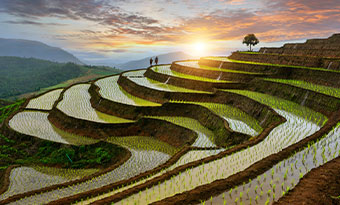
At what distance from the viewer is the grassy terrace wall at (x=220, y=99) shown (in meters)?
13.3

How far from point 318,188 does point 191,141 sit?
7.99m

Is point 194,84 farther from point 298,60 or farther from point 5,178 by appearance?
point 5,178

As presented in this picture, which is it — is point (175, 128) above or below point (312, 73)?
below

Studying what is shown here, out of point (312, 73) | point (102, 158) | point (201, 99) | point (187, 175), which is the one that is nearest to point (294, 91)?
point (312, 73)

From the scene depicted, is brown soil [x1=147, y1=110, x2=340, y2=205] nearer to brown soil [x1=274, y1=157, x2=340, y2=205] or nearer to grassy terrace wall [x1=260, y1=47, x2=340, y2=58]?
brown soil [x1=274, y1=157, x2=340, y2=205]

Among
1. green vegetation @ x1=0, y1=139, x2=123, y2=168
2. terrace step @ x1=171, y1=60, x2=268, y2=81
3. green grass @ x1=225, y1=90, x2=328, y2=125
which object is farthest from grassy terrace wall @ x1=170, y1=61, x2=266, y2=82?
green vegetation @ x1=0, y1=139, x2=123, y2=168

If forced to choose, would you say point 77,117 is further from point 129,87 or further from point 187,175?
point 187,175

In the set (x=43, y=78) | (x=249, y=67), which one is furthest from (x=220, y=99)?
(x=43, y=78)

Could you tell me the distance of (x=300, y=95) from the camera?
48.8 ft

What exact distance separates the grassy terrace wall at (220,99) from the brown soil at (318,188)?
6561 mm

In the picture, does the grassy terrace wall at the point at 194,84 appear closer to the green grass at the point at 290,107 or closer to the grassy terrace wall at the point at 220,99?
the grassy terrace wall at the point at 220,99

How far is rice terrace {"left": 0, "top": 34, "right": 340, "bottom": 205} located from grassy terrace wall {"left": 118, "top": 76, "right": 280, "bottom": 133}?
0.08 metres

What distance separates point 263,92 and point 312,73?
385cm

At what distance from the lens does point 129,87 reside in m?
24.8
